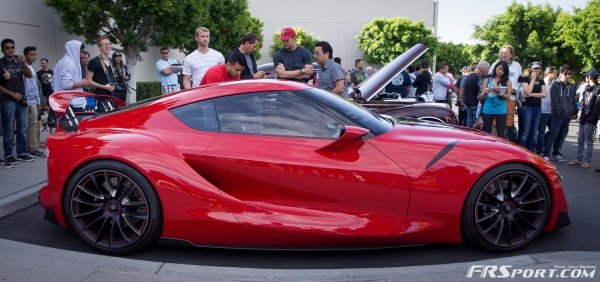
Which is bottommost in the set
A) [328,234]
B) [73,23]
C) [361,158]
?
[328,234]

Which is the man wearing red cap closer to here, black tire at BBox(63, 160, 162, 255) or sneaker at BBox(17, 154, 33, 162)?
black tire at BBox(63, 160, 162, 255)

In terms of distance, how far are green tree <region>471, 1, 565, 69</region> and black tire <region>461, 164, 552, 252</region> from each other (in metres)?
37.3

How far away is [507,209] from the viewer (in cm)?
357

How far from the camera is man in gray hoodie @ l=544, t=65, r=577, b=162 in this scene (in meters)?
7.95

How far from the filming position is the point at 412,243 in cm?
350

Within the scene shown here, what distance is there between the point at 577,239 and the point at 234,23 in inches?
1055

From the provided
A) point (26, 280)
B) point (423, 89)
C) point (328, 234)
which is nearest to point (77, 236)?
point (26, 280)

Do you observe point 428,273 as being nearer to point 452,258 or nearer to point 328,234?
point 452,258

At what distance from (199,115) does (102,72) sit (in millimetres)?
3689

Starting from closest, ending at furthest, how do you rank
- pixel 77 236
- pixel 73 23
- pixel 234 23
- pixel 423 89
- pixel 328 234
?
pixel 328 234, pixel 77 236, pixel 423 89, pixel 73 23, pixel 234 23

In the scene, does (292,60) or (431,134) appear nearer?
(431,134)

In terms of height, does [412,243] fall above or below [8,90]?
below

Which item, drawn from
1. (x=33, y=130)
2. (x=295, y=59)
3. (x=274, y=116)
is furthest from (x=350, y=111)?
(x=33, y=130)

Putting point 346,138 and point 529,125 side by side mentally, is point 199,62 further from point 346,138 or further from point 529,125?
point 529,125
